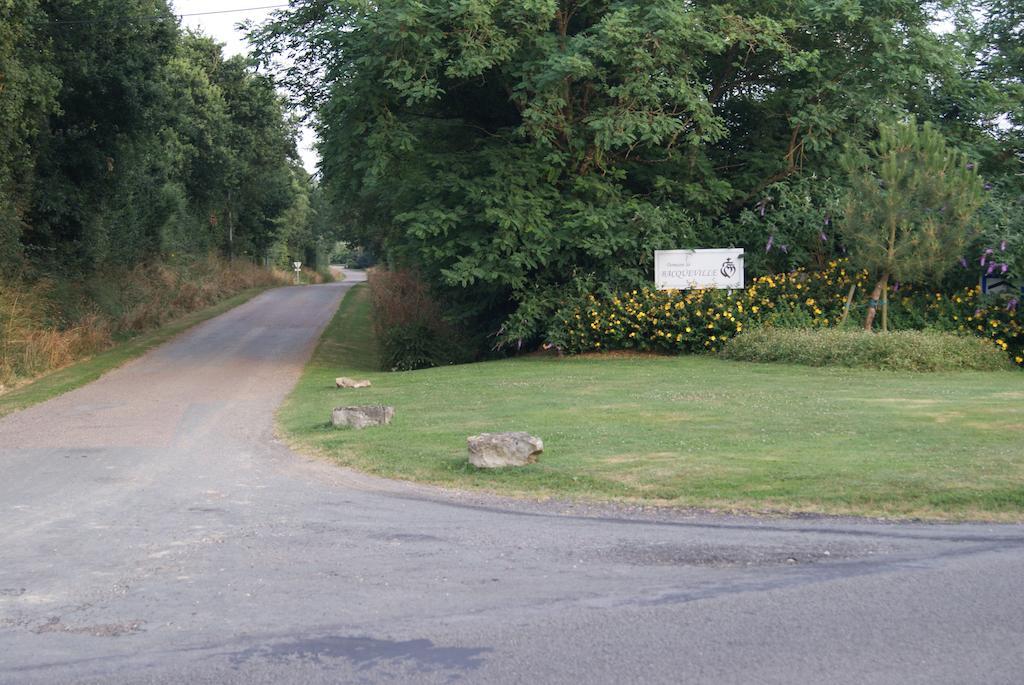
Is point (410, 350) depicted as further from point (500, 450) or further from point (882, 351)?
point (500, 450)

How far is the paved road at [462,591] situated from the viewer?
5.64 meters

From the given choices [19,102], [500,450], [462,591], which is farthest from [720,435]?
[19,102]

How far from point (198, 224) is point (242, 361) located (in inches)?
1172

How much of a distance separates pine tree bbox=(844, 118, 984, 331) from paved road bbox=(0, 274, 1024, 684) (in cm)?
1460

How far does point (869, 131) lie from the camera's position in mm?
25875

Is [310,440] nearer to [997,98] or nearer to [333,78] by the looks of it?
[333,78]

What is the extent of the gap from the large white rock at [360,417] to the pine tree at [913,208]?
12111 mm

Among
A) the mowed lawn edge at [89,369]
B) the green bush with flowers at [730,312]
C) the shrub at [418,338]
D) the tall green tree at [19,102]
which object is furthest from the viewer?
the shrub at [418,338]

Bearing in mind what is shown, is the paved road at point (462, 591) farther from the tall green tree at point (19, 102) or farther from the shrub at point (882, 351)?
the tall green tree at point (19, 102)

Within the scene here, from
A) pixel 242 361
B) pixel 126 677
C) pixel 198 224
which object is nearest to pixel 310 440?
pixel 126 677

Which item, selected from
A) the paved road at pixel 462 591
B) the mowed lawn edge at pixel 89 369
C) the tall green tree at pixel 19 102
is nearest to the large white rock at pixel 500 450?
the paved road at pixel 462 591

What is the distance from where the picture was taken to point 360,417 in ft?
47.7

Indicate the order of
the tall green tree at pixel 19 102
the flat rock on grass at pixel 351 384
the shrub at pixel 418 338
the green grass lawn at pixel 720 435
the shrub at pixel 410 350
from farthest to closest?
the shrub at pixel 418 338 → the shrub at pixel 410 350 → the tall green tree at pixel 19 102 → the flat rock on grass at pixel 351 384 → the green grass lawn at pixel 720 435

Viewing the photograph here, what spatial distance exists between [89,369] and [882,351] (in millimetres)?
17107
